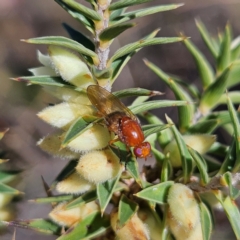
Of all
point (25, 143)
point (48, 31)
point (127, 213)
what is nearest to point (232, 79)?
point (127, 213)

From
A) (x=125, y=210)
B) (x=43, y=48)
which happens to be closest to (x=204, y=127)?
(x=125, y=210)

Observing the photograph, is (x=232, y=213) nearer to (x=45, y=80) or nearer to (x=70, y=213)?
(x=70, y=213)

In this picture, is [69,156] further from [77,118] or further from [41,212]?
[41,212]

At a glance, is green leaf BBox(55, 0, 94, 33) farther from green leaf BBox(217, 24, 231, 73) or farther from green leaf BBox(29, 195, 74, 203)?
green leaf BBox(217, 24, 231, 73)

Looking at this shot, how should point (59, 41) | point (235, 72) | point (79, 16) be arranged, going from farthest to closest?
point (235, 72) → point (79, 16) → point (59, 41)

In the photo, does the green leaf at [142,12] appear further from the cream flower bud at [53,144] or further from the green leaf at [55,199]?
the green leaf at [55,199]

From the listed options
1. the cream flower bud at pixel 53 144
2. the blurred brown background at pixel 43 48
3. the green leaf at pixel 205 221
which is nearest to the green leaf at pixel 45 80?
the cream flower bud at pixel 53 144
